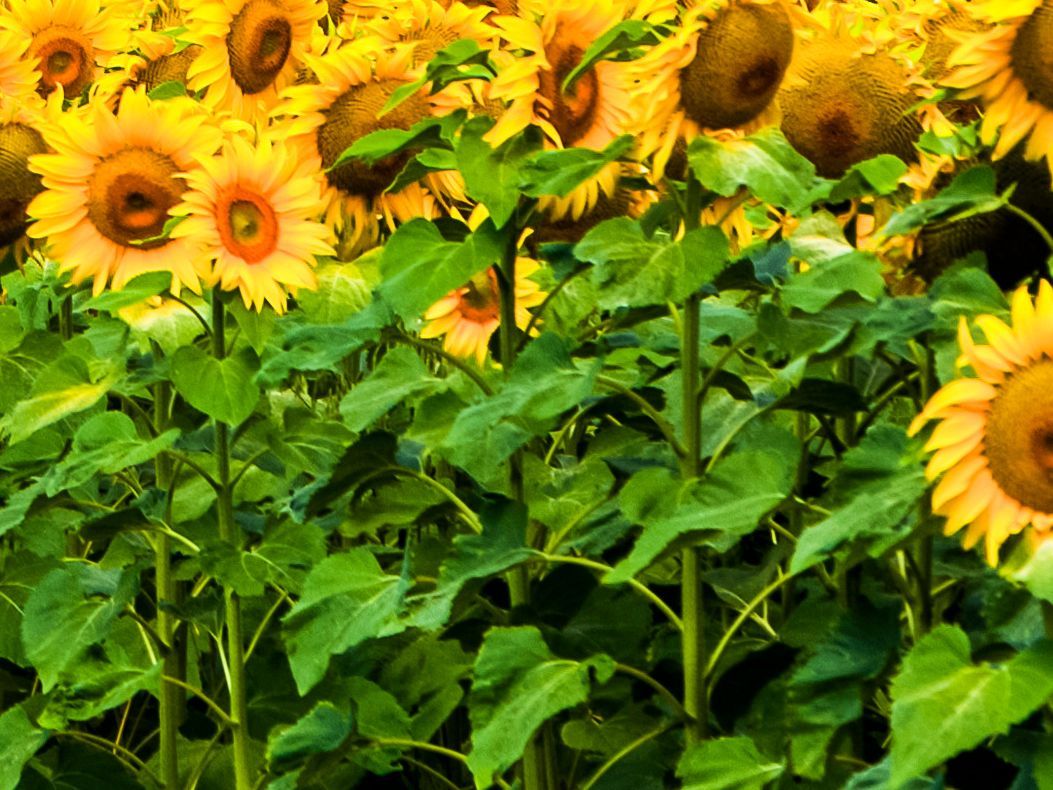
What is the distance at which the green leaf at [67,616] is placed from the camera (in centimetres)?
250

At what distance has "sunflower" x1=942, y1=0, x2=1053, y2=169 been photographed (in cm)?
185

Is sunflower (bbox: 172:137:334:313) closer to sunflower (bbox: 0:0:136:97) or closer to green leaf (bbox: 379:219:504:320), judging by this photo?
green leaf (bbox: 379:219:504:320)

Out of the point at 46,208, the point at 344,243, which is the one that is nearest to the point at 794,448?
the point at 344,243

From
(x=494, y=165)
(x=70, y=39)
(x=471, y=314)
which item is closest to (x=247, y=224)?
(x=471, y=314)

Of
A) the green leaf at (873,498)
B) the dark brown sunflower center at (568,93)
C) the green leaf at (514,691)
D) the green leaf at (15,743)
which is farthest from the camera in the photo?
the green leaf at (15,743)

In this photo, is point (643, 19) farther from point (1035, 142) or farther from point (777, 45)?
point (1035, 142)

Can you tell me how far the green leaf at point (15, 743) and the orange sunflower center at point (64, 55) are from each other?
145cm

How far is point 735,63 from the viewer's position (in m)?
2.03

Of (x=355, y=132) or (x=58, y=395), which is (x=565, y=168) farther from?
(x=58, y=395)

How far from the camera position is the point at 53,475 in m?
2.44

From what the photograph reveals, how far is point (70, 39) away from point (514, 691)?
211cm

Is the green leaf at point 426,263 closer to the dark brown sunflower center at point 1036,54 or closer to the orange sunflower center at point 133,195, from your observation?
the orange sunflower center at point 133,195

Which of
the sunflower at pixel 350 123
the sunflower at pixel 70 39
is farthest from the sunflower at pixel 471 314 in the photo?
the sunflower at pixel 70 39

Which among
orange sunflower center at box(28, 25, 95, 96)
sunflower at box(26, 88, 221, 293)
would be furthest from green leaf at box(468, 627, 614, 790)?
orange sunflower center at box(28, 25, 95, 96)
